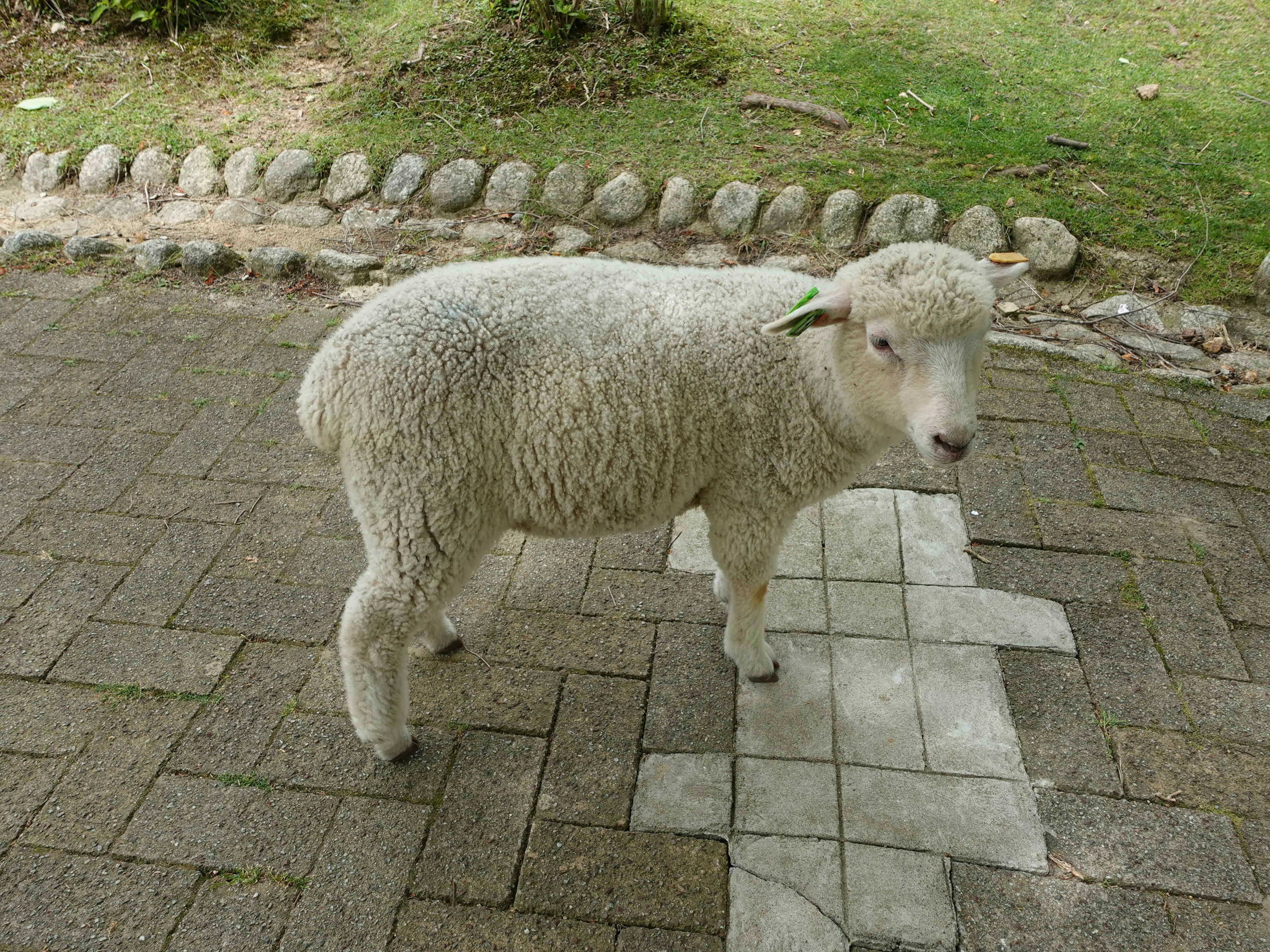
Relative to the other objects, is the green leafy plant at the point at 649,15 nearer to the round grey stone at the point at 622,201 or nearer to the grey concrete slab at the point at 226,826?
the round grey stone at the point at 622,201

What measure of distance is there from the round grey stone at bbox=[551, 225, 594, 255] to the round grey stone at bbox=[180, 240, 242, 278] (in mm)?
2186

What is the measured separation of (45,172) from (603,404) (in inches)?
248

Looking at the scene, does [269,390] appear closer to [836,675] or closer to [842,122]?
[836,675]

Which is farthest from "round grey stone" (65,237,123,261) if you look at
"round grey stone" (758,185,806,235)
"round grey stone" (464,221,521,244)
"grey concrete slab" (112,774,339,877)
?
"round grey stone" (758,185,806,235)

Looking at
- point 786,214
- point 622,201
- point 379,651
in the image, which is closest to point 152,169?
point 622,201

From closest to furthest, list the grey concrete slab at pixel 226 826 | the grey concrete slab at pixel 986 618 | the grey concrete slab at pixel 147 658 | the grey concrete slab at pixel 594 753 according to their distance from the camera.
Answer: the grey concrete slab at pixel 226 826 → the grey concrete slab at pixel 594 753 → the grey concrete slab at pixel 147 658 → the grey concrete slab at pixel 986 618

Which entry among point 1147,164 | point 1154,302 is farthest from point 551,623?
point 1147,164

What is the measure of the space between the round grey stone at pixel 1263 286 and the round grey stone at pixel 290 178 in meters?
6.34

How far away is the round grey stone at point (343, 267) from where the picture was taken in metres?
5.15

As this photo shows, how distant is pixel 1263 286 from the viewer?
465 centimetres

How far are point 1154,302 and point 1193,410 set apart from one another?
3.14 feet

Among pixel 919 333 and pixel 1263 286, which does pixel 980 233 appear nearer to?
pixel 1263 286

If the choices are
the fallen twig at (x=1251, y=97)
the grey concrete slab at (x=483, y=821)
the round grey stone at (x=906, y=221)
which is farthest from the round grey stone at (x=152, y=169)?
the fallen twig at (x=1251, y=97)

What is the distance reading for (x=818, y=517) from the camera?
3.65m
